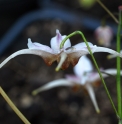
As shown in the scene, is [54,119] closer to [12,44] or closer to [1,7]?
[12,44]

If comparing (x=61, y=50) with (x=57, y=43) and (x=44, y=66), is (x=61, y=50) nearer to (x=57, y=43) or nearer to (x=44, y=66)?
(x=57, y=43)

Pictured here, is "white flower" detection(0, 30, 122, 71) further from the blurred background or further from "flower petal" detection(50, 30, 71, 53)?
the blurred background

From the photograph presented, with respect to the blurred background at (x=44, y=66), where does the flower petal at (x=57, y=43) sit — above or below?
above

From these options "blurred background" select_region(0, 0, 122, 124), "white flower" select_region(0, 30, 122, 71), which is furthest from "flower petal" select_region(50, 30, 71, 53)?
"blurred background" select_region(0, 0, 122, 124)

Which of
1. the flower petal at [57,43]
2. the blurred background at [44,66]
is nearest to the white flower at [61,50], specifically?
the flower petal at [57,43]

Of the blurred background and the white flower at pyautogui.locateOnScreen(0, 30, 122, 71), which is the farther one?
the blurred background

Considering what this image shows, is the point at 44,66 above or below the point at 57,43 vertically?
below

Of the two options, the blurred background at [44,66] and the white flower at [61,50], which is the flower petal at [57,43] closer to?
the white flower at [61,50]

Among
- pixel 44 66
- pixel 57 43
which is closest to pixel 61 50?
pixel 57 43
